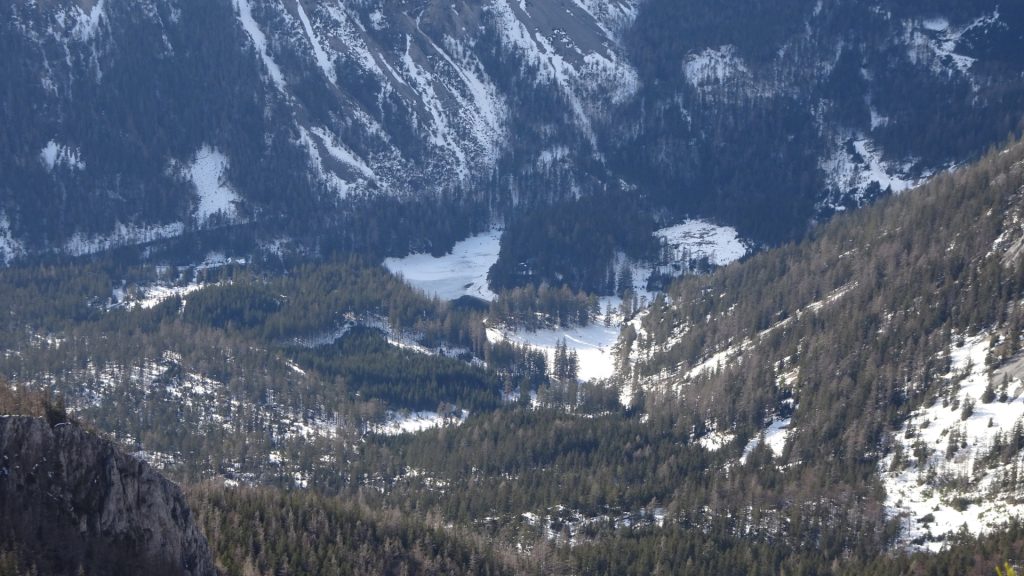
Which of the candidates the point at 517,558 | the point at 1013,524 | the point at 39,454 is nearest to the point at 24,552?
the point at 39,454

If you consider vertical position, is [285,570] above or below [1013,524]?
below

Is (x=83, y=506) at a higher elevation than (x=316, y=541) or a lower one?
lower

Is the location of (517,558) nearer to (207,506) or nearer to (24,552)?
(207,506)

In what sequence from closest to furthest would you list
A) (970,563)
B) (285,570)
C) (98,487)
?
(98,487) < (285,570) < (970,563)

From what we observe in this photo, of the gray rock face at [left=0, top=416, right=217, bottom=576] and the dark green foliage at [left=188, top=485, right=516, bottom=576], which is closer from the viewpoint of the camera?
the gray rock face at [left=0, top=416, right=217, bottom=576]

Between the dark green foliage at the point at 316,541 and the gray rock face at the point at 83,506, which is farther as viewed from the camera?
the dark green foliage at the point at 316,541

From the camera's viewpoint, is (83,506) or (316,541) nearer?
(83,506)

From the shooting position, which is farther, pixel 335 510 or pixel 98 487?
pixel 335 510

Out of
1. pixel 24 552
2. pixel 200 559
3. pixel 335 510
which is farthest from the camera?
pixel 335 510
